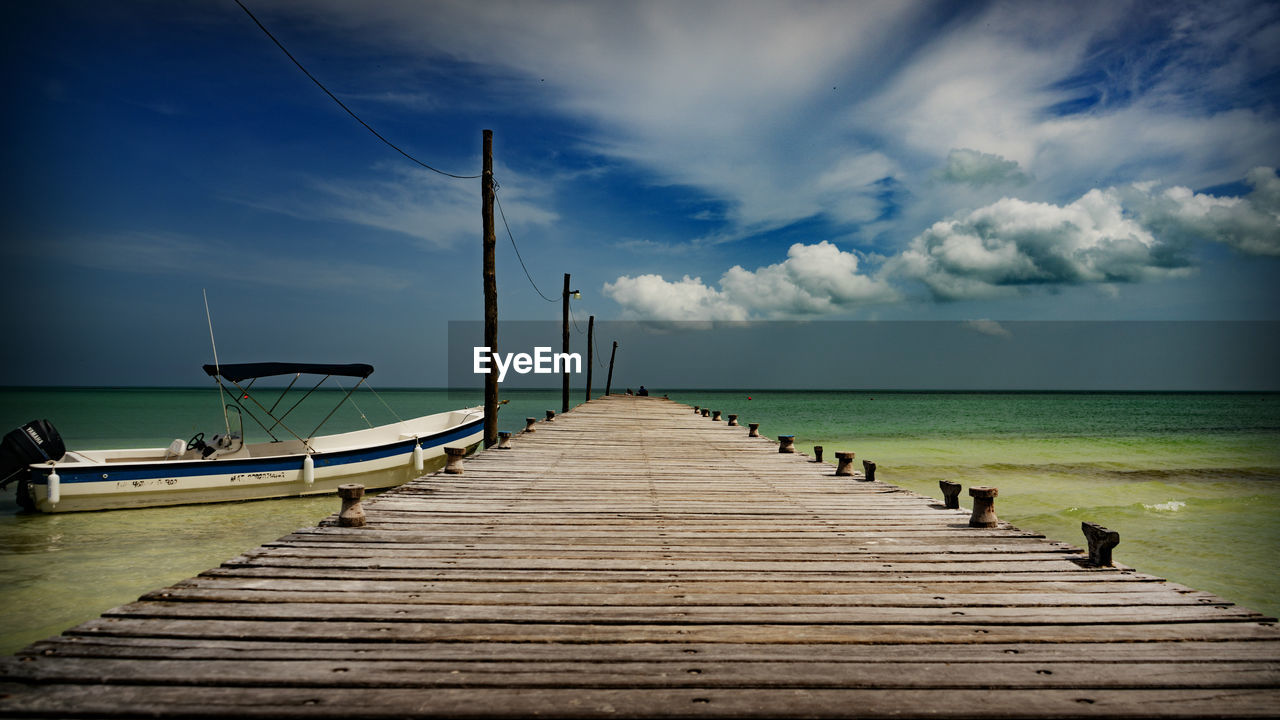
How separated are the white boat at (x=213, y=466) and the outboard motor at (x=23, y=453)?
2 centimetres

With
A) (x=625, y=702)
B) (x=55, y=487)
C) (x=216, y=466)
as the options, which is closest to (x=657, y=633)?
(x=625, y=702)

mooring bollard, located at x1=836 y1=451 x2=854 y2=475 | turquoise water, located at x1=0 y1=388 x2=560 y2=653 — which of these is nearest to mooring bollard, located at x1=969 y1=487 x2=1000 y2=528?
mooring bollard, located at x1=836 y1=451 x2=854 y2=475

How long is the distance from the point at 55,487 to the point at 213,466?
2777 mm

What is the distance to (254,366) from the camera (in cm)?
1489

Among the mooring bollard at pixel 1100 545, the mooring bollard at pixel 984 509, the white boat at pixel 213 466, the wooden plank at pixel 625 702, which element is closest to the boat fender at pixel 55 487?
the white boat at pixel 213 466

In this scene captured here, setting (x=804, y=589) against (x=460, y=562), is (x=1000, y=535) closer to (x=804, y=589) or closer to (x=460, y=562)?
(x=804, y=589)

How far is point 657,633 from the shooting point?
3.39 meters

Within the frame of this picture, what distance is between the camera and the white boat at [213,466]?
12766 millimetres

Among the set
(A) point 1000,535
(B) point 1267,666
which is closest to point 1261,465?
(A) point 1000,535

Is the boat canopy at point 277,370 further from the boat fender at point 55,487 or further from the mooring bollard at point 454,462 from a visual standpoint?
the mooring bollard at point 454,462

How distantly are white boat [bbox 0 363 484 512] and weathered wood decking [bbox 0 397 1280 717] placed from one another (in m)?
8.99

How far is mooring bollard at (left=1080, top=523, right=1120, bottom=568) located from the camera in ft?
14.7

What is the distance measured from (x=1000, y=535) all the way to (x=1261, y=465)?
88.1 ft

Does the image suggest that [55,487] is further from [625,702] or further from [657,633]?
[625,702]
